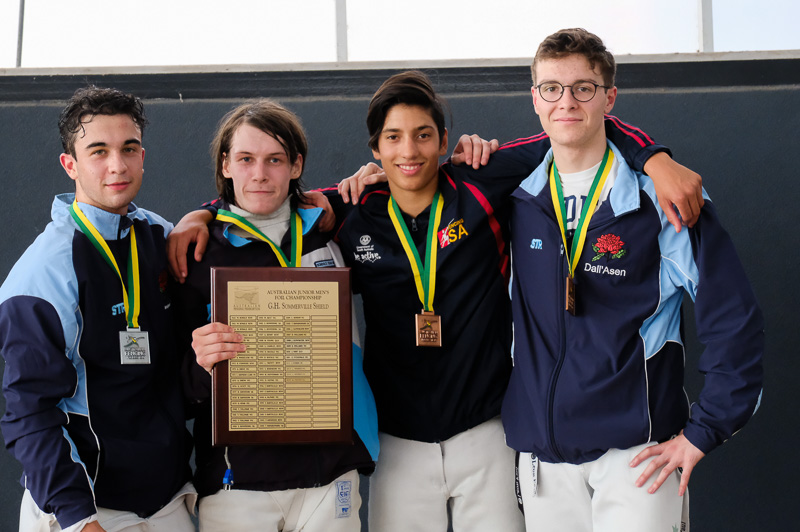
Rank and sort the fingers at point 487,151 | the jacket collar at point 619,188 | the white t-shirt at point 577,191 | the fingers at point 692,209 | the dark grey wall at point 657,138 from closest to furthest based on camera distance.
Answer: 1. the fingers at point 692,209
2. the jacket collar at point 619,188
3. the white t-shirt at point 577,191
4. the fingers at point 487,151
5. the dark grey wall at point 657,138

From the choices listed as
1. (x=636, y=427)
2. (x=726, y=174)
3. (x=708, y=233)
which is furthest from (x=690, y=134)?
→ (x=636, y=427)

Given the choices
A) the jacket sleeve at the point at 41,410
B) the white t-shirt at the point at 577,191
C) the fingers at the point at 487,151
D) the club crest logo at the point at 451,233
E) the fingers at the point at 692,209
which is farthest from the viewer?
the fingers at the point at 487,151

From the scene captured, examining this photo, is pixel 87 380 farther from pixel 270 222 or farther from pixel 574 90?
pixel 574 90

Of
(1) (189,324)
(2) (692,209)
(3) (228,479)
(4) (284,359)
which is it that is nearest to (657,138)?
(2) (692,209)

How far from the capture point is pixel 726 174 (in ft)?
12.3

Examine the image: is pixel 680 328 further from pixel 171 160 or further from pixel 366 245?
pixel 171 160

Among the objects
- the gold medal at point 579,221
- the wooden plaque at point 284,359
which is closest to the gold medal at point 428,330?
the wooden plaque at point 284,359

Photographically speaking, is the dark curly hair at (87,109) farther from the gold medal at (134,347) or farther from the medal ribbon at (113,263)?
the gold medal at (134,347)

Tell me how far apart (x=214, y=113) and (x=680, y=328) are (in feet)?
8.49

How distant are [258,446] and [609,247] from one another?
1.28 metres

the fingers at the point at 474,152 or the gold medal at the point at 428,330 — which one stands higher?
the fingers at the point at 474,152

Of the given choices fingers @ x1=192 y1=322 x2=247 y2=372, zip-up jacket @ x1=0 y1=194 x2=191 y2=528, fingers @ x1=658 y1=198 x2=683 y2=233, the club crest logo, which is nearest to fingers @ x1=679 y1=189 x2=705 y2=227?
fingers @ x1=658 y1=198 x2=683 y2=233

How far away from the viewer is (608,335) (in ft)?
7.50

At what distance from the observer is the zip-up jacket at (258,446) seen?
2314 mm
